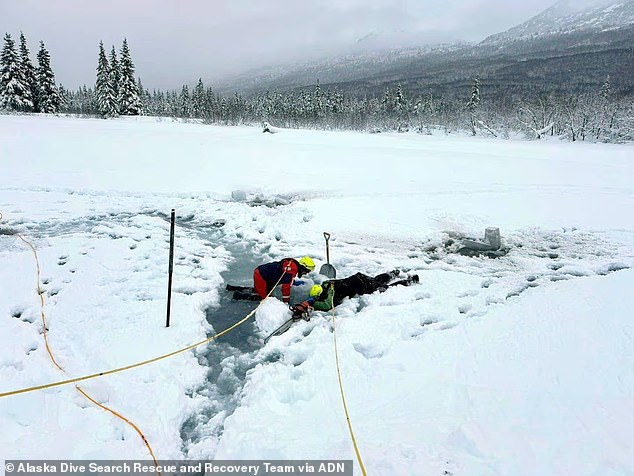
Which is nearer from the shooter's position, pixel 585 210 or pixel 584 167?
pixel 585 210

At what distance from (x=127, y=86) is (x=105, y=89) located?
2614mm

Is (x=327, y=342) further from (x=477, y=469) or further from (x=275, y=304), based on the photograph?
(x=477, y=469)

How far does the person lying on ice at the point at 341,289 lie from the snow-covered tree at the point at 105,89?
43.8 m

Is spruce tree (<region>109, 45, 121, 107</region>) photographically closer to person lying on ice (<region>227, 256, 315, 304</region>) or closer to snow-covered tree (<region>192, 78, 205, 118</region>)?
snow-covered tree (<region>192, 78, 205, 118</region>)

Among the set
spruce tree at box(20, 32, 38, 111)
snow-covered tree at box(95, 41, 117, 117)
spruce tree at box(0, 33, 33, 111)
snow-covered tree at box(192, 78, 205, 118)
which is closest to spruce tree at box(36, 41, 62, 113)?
spruce tree at box(20, 32, 38, 111)

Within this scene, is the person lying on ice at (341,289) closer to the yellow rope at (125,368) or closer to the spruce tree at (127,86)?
the yellow rope at (125,368)

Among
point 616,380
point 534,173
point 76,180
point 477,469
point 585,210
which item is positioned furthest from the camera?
point 534,173

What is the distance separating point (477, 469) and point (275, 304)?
358 centimetres

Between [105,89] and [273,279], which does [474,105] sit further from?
[273,279]

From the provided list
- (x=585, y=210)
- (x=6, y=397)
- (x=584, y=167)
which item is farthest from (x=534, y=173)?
(x=6, y=397)

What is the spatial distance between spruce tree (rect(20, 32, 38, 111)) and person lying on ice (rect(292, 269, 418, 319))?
46.5 metres

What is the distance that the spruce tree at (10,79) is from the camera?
38500mm

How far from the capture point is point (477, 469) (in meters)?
3.21

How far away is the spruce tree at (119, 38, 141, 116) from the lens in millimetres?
43438
